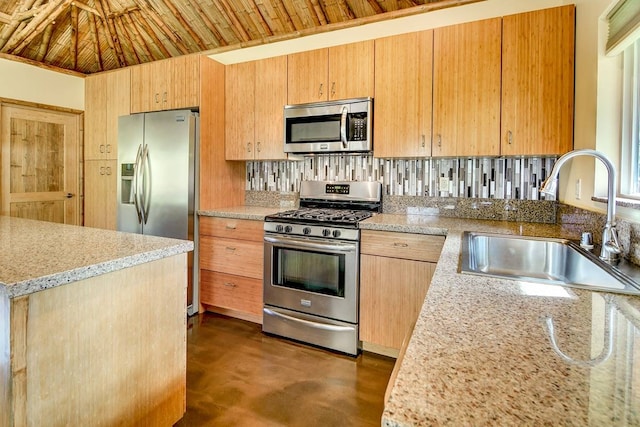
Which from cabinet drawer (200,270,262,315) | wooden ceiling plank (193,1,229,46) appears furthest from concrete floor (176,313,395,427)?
wooden ceiling plank (193,1,229,46)

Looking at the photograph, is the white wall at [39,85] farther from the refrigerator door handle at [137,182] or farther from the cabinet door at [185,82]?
the cabinet door at [185,82]

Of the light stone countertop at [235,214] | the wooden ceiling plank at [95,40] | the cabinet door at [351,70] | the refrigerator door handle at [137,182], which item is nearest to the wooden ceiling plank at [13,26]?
the wooden ceiling plank at [95,40]

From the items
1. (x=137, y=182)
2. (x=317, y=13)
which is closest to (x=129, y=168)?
(x=137, y=182)

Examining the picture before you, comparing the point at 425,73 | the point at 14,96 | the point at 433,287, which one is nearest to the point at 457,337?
the point at 433,287

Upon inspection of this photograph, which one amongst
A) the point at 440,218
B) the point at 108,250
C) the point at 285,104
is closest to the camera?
the point at 108,250

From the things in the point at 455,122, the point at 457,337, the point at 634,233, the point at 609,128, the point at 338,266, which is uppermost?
the point at 455,122

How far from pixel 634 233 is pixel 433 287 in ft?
3.01

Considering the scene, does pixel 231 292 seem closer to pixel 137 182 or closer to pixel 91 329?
pixel 137 182

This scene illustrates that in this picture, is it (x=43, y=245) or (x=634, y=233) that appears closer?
(x=634, y=233)

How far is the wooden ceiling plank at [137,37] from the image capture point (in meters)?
3.74

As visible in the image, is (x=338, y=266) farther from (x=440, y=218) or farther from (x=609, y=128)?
(x=609, y=128)

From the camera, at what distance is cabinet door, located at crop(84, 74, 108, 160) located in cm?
388

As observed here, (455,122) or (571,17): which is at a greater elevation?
(571,17)

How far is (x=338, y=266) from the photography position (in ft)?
8.38
